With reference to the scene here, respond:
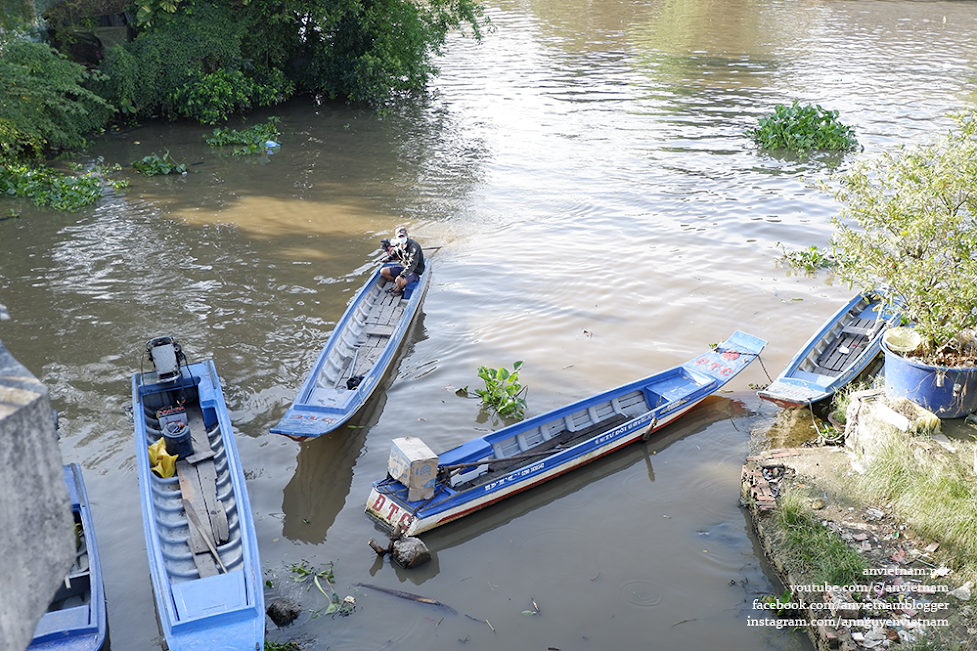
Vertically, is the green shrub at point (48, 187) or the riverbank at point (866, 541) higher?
the green shrub at point (48, 187)

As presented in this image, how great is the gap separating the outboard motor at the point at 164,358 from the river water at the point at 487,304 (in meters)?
1.12

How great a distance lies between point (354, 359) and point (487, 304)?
3.03m

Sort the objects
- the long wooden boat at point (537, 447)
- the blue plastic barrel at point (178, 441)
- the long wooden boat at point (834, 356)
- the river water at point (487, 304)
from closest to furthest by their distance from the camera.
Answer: the river water at point (487, 304), the long wooden boat at point (537, 447), the blue plastic barrel at point (178, 441), the long wooden boat at point (834, 356)

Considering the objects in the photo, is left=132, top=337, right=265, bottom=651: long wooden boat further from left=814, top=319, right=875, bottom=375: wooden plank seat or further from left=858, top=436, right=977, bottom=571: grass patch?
left=814, top=319, right=875, bottom=375: wooden plank seat

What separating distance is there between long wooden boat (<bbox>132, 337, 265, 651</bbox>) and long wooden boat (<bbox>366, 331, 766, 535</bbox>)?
60.1 inches

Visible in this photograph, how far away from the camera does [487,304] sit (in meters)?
12.7

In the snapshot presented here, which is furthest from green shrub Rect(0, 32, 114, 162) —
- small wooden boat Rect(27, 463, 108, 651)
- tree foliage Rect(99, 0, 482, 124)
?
small wooden boat Rect(27, 463, 108, 651)

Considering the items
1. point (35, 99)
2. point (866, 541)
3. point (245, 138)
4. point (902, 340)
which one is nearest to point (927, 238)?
point (902, 340)

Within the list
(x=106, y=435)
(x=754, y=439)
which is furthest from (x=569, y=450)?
(x=106, y=435)

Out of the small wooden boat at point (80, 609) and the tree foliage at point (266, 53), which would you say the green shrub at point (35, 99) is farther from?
A: the small wooden boat at point (80, 609)

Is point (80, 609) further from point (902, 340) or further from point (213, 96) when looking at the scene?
point (213, 96)

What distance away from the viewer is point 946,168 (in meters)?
8.26

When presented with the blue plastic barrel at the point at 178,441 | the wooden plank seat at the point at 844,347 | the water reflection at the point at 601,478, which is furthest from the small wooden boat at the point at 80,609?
the wooden plank seat at the point at 844,347

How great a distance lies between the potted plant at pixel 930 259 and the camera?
27.0ft
